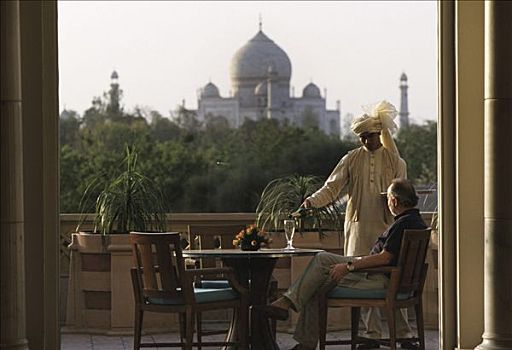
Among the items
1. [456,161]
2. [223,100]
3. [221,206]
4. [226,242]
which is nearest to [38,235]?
[226,242]

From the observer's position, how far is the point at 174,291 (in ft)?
22.9

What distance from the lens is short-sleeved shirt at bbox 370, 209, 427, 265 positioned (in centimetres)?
712

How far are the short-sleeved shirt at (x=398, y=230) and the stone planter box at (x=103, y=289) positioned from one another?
7.74ft

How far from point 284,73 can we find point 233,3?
21.1 meters

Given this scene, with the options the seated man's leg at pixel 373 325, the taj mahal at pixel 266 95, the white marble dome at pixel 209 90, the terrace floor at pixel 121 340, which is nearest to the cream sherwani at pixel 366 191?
the seated man's leg at pixel 373 325

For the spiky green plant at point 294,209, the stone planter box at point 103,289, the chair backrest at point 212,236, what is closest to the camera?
the chair backrest at point 212,236

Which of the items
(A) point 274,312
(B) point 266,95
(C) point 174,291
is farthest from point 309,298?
(B) point 266,95

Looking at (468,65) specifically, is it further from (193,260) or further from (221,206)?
(221,206)

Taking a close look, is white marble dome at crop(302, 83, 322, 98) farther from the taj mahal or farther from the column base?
the column base

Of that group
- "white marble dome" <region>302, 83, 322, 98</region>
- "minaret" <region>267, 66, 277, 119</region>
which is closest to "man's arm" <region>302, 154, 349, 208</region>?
"white marble dome" <region>302, 83, 322, 98</region>

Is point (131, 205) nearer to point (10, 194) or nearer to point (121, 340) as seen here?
point (121, 340)

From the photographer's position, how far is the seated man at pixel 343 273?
281 inches
